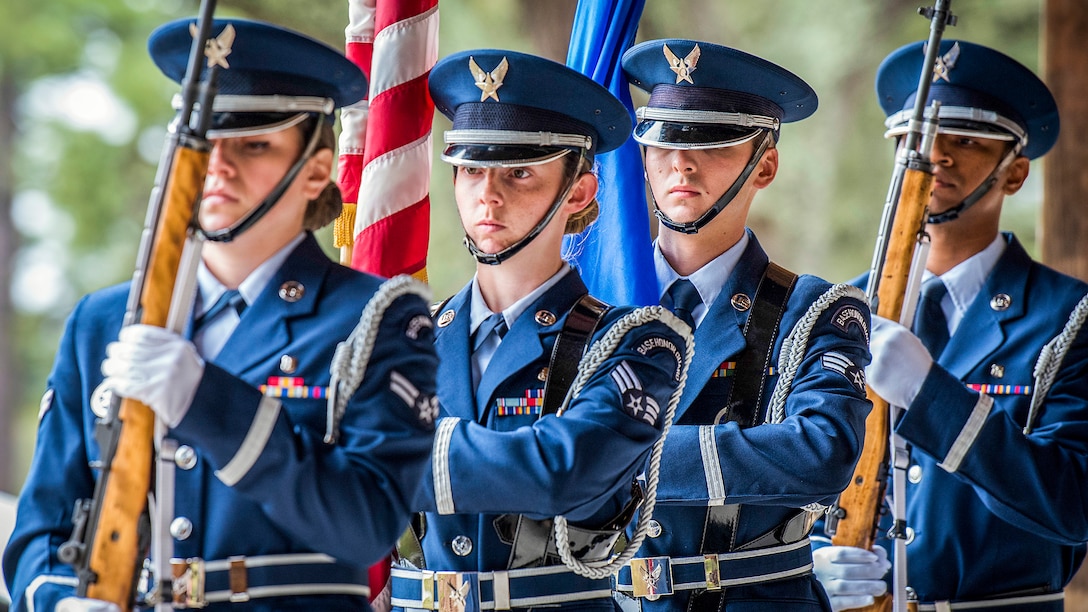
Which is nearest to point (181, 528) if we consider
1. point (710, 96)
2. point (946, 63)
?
point (710, 96)

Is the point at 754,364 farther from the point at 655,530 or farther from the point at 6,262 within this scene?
the point at 6,262

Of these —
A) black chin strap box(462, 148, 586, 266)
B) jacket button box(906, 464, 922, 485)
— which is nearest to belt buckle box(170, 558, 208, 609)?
black chin strap box(462, 148, 586, 266)

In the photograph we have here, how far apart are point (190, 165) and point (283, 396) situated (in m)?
0.50

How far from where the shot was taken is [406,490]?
2.74 meters

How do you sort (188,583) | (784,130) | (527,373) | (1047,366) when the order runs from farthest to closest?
(784,130) → (1047,366) → (527,373) → (188,583)

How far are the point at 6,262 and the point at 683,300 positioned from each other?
1084 cm

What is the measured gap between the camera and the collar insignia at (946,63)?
477 cm

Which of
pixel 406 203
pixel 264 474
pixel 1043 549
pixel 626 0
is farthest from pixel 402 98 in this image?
pixel 1043 549

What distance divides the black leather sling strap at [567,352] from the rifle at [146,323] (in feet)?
3.38

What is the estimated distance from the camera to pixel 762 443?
11.8 ft

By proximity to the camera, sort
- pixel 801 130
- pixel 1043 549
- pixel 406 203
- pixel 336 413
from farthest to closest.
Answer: pixel 801 130 < pixel 1043 549 < pixel 406 203 < pixel 336 413

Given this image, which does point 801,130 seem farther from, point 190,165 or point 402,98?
point 190,165

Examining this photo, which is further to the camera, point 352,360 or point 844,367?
point 844,367

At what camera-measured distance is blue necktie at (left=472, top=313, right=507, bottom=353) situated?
351cm
